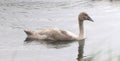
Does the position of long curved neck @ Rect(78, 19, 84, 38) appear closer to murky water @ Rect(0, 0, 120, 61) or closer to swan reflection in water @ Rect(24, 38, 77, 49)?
murky water @ Rect(0, 0, 120, 61)

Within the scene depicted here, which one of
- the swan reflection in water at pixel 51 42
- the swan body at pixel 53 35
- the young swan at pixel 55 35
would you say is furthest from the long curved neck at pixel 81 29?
the swan reflection in water at pixel 51 42

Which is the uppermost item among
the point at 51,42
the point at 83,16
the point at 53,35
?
the point at 83,16

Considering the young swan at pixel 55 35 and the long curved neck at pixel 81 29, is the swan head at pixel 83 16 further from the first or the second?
the young swan at pixel 55 35

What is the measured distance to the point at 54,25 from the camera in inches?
660

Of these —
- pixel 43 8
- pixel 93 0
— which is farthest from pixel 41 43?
pixel 93 0

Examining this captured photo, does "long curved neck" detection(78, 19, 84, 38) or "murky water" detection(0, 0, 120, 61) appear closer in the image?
"murky water" detection(0, 0, 120, 61)

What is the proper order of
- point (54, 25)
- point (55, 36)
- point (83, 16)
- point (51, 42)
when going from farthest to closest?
A: point (54, 25) < point (83, 16) < point (55, 36) < point (51, 42)

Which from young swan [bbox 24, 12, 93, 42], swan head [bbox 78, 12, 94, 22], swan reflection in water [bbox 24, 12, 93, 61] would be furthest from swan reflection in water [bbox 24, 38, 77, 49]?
swan head [bbox 78, 12, 94, 22]

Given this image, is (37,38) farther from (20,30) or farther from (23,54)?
(23,54)

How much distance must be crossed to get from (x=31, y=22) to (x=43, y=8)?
2.15 metres

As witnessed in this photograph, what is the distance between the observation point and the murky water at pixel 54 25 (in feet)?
44.1

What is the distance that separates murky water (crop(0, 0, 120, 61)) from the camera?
44.1 ft

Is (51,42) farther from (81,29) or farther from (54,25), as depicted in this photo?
(54,25)

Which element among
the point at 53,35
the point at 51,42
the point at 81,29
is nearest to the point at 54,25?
the point at 53,35
